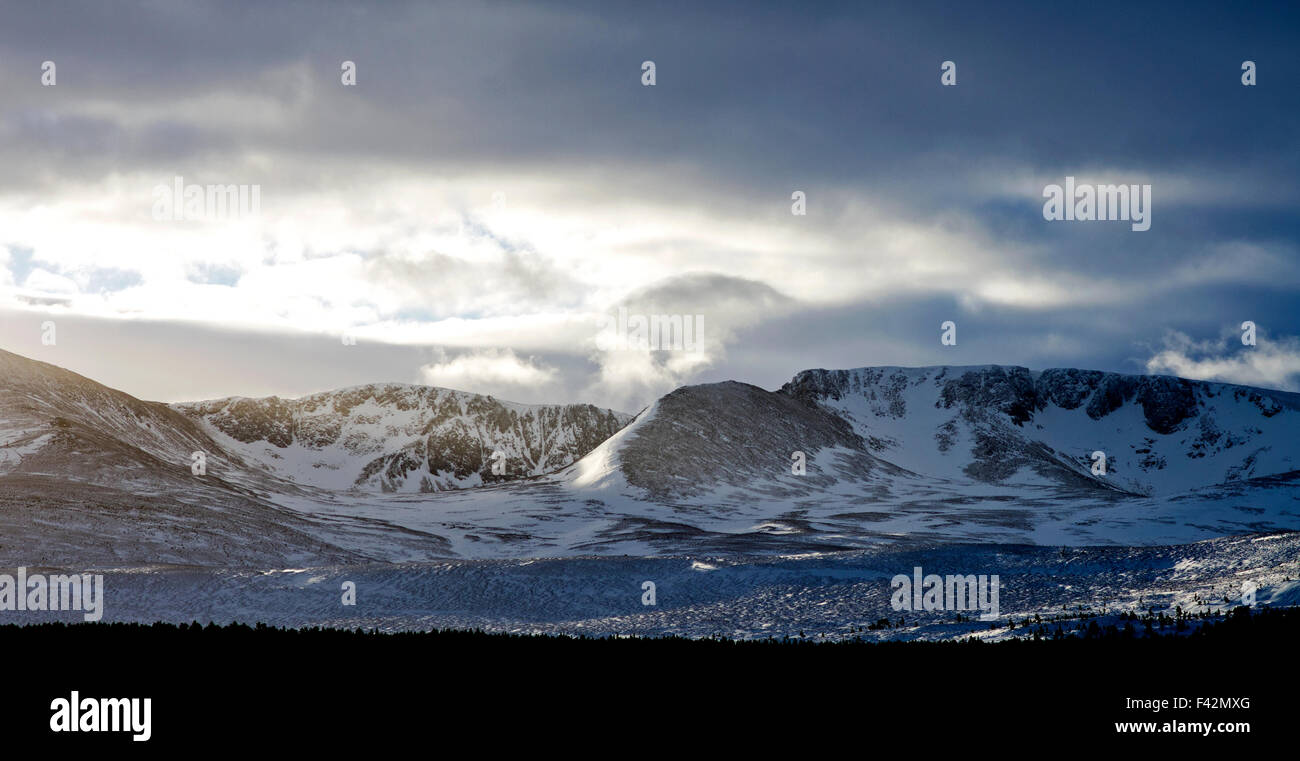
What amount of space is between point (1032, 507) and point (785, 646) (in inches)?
4997

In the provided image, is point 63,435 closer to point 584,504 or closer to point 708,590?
point 584,504

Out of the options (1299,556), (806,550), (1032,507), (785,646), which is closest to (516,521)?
(806,550)

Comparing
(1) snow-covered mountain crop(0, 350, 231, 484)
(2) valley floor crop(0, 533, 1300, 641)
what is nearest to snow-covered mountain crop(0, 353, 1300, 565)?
(1) snow-covered mountain crop(0, 350, 231, 484)

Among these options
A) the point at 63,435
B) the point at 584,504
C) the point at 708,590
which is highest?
the point at 63,435

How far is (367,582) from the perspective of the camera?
157ft

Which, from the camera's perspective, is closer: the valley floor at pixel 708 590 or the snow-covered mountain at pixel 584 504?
the valley floor at pixel 708 590

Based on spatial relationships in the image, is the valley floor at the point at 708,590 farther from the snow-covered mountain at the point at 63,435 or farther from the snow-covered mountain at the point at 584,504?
the snow-covered mountain at the point at 63,435

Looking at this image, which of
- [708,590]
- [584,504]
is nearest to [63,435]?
[584,504]

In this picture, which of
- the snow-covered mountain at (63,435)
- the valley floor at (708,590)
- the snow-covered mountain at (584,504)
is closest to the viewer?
the valley floor at (708,590)

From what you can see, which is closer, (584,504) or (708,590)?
(708,590)

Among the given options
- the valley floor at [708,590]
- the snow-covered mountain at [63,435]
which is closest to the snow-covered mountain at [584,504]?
the snow-covered mountain at [63,435]

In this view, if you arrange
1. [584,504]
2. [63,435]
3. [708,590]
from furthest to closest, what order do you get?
[584,504], [63,435], [708,590]
